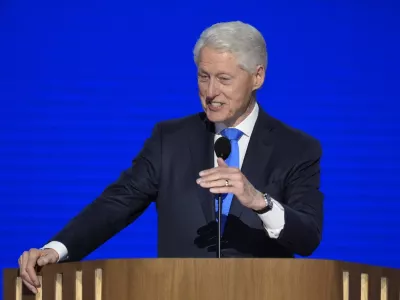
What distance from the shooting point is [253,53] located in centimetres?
262

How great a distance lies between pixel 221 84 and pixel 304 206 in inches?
14.9

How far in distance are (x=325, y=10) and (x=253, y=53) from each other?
1.25 m

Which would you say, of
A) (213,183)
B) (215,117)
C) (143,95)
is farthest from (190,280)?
(143,95)

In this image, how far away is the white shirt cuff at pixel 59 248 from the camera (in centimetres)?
235

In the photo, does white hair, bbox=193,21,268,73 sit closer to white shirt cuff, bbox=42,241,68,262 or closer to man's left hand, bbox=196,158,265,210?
man's left hand, bbox=196,158,265,210

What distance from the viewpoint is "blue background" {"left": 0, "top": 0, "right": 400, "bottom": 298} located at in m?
3.74

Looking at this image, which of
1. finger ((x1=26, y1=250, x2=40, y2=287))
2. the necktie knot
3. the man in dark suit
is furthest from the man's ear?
finger ((x1=26, y1=250, x2=40, y2=287))

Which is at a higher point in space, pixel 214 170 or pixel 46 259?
pixel 214 170

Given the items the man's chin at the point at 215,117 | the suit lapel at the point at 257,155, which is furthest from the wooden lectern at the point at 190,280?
the man's chin at the point at 215,117

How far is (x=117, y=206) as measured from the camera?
262 cm

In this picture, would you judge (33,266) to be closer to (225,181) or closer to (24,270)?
(24,270)

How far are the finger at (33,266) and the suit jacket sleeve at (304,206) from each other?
58 cm

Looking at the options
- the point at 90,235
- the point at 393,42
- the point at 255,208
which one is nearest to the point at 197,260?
the point at 255,208

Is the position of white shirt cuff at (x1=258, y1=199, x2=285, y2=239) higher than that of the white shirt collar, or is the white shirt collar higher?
the white shirt collar
